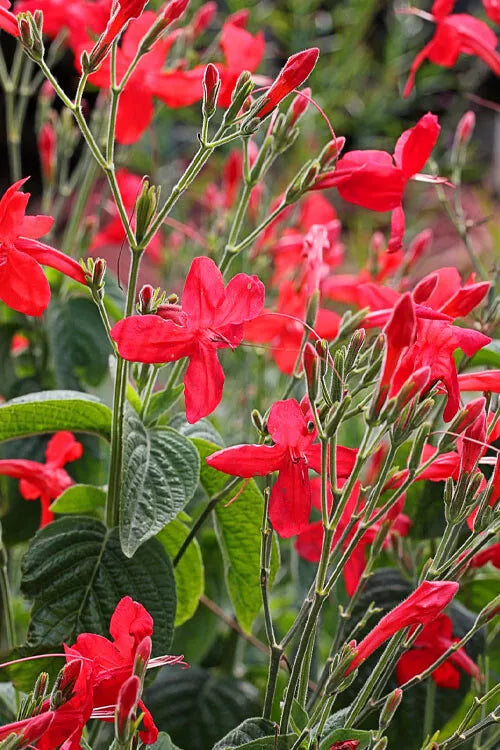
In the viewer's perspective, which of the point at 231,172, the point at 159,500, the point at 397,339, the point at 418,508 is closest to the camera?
the point at 397,339

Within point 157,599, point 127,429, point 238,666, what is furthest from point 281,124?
point 238,666

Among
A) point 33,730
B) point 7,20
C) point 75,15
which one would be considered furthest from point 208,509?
point 75,15

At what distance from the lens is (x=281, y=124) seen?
755 mm

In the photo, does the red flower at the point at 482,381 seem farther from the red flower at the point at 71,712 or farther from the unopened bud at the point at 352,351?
the red flower at the point at 71,712

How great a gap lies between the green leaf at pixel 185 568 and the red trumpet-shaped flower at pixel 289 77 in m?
0.33

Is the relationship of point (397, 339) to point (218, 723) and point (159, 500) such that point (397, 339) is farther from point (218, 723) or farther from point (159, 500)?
point (218, 723)

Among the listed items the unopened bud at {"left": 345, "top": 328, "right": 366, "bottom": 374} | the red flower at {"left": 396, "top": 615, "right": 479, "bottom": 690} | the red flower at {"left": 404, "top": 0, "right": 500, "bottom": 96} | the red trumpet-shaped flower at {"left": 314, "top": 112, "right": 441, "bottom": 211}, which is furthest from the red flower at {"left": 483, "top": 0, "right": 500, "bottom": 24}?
the red flower at {"left": 396, "top": 615, "right": 479, "bottom": 690}

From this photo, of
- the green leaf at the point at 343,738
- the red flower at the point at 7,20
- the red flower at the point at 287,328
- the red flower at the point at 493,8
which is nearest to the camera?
the green leaf at the point at 343,738

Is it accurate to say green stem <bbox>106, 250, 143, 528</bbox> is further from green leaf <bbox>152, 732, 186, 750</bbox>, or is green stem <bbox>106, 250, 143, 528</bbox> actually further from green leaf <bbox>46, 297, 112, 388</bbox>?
green leaf <bbox>46, 297, 112, 388</bbox>

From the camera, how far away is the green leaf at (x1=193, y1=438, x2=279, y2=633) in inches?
29.5

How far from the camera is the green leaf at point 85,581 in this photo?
708 mm

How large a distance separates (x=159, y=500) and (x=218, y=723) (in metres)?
0.32

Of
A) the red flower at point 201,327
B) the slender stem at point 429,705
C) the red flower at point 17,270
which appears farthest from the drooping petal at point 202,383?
the slender stem at point 429,705

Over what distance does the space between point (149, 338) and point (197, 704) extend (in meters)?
0.46
